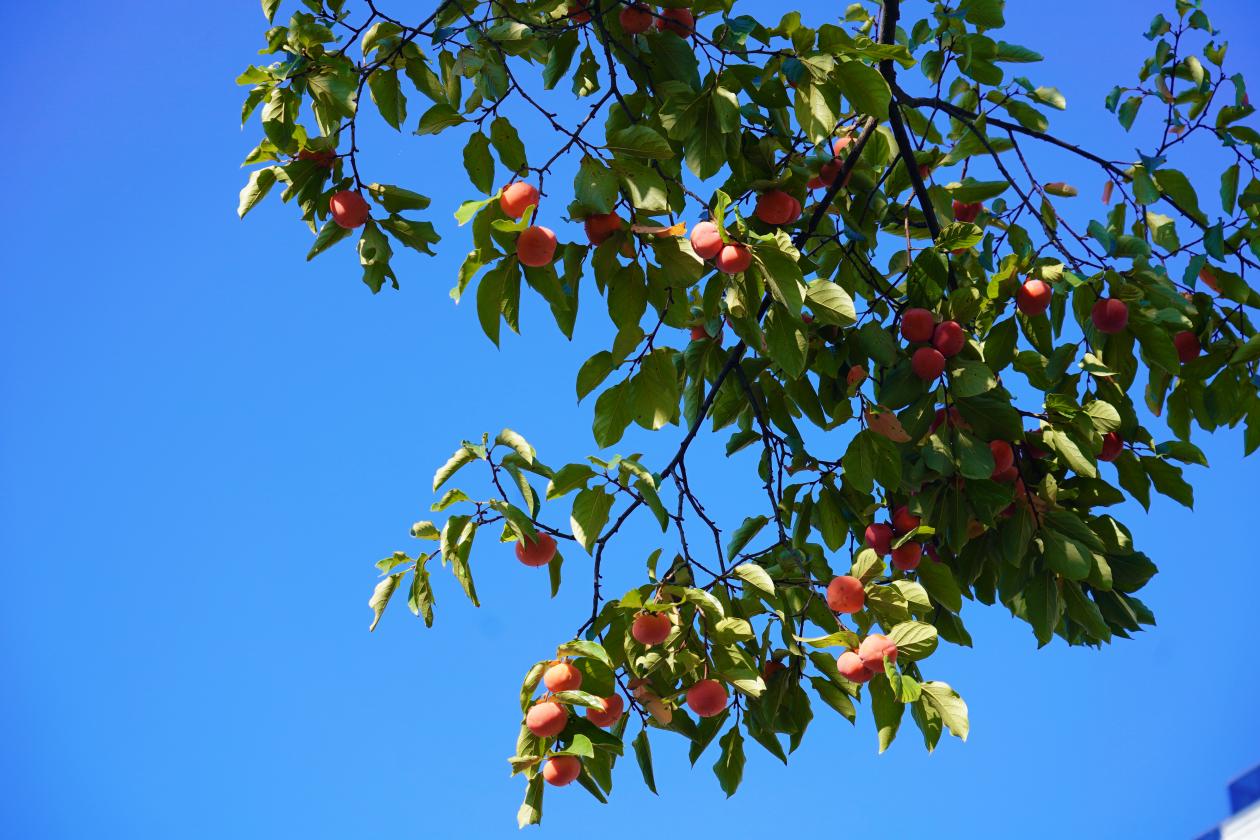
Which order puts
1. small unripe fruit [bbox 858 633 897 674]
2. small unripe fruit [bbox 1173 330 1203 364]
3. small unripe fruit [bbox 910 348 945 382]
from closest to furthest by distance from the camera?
small unripe fruit [bbox 858 633 897 674] → small unripe fruit [bbox 910 348 945 382] → small unripe fruit [bbox 1173 330 1203 364]

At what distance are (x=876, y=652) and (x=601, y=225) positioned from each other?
0.80m

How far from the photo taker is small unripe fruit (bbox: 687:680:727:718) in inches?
70.5

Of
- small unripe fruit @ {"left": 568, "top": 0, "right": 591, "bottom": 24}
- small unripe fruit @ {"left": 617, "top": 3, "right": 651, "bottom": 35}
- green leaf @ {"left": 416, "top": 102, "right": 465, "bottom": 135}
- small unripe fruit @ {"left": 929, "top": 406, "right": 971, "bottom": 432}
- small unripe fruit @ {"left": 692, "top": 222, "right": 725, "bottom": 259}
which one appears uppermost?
small unripe fruit @ {"left": 568, "top": 0, "right": 591, "bottom": 24}

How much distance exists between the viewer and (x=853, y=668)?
1.77 metres

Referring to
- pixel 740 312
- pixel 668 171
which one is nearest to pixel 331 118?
pixel 668 171

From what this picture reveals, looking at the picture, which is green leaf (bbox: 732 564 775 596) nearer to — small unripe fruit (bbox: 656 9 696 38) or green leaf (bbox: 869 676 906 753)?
green leaf (bbox: 869 676 906 753)

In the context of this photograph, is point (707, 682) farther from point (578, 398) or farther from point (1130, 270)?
point (1130, 270)

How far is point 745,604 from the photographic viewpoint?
1.96m

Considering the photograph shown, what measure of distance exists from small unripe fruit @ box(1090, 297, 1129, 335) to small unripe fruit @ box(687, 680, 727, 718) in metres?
1.03

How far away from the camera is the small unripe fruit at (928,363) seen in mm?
2008

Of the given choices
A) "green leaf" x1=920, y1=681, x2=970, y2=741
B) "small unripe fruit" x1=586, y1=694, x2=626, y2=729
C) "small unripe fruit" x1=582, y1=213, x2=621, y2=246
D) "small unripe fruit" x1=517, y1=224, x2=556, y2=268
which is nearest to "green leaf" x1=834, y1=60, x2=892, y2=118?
"small unripe fruit" x1=582, y1=213, x2=621, y2=246

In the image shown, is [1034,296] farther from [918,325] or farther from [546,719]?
[546,719]

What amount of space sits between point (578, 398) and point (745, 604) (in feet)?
1.55

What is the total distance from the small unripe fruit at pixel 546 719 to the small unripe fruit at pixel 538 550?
29cm
